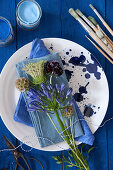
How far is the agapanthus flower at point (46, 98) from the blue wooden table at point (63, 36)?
19cm

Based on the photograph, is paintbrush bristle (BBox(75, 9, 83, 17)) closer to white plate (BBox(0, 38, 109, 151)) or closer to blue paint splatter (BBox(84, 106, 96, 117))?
white plate (BBox(0, 38, 109, 151))

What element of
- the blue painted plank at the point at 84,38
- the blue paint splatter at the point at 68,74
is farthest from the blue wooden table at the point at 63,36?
the blue paint splatter at the point at 68,74

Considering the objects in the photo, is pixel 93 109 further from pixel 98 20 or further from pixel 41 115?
pixel 98 20

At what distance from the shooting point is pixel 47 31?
916 mm

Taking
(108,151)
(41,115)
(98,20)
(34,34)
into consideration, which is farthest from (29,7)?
(108,151)

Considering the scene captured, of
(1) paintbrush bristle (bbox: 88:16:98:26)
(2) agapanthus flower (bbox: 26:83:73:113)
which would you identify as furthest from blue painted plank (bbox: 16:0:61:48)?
(2) agapanthus flower (bbox: 26:83:73:113)

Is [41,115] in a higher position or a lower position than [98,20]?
lower

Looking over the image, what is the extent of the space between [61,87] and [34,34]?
26 centimetres

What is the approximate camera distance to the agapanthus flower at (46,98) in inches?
30.0

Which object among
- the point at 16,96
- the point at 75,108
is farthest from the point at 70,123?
the point at 16,96

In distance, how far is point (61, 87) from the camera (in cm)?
77

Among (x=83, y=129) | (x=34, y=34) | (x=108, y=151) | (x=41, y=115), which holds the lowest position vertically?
(x=108, y=151)

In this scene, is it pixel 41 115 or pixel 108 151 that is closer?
pixel 41 115

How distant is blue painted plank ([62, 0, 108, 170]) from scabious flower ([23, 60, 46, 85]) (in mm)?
208
